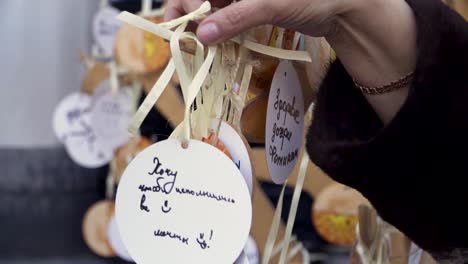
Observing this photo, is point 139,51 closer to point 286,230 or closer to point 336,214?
point 336,214

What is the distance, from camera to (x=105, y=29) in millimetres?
1389

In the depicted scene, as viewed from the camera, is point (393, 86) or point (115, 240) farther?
point (115, 240)

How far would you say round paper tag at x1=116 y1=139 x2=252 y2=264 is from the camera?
42 centimetres

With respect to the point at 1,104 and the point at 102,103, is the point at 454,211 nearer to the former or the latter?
the point at 102,103

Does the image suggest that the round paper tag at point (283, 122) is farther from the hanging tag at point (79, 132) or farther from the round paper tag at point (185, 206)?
the hanging tag at point (79, 132)

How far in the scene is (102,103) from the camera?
→ 4.52ft

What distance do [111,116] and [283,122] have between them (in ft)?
2.98

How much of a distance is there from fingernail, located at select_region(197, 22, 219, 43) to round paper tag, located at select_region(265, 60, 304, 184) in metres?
0.08

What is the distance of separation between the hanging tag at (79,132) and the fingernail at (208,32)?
0.98 meters

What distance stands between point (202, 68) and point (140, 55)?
0.85 m

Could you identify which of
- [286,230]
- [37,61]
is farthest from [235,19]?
[37,61]

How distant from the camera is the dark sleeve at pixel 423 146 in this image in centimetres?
48

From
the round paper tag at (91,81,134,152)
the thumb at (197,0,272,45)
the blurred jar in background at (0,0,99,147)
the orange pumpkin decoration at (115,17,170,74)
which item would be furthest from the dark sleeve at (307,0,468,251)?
the blurred jar in background at (0,0,99,147)

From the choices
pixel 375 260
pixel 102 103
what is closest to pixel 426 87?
pixel 375 260
